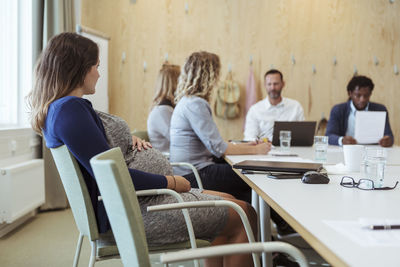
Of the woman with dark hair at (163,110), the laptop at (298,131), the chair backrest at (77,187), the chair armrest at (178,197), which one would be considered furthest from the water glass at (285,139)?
the chair backrest at (77,187)

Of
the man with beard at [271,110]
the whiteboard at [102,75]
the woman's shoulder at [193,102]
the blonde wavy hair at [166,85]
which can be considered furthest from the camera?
the man with beard at [271,110]

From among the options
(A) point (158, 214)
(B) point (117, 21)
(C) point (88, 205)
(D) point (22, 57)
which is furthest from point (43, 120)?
(B) point (117, 21)

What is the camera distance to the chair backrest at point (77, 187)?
1363 mm

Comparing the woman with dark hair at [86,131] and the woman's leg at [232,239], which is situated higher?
the woman with dark hair at [86,131]

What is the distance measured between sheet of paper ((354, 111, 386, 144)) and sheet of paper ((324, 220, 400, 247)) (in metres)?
2.23

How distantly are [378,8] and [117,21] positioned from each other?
292 centimetres

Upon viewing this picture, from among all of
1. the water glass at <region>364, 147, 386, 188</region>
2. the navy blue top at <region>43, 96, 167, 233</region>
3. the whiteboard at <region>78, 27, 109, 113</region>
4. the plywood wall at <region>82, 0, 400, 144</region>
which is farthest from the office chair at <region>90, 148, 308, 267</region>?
the plywood wall at <region>82, 0, 400, 144</region>

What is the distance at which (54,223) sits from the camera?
131 inches

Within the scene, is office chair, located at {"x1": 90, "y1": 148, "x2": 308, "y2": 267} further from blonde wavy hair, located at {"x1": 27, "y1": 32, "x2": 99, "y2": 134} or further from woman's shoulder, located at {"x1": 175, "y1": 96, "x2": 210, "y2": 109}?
woman's shoulder, located at {"x1": 175, "y1": 96, "x2": 210, "y2": 109}

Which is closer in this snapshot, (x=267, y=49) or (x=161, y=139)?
(x=161, y=139)

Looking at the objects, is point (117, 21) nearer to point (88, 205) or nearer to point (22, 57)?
point (22, 57)

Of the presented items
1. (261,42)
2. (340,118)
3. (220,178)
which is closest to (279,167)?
(220,178)

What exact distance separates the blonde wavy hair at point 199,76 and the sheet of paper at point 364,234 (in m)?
1.69

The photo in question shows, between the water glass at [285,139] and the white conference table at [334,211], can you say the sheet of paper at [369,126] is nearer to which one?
the water glass at [285,139]
